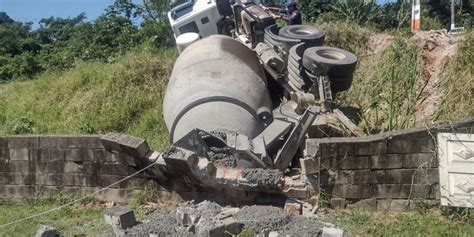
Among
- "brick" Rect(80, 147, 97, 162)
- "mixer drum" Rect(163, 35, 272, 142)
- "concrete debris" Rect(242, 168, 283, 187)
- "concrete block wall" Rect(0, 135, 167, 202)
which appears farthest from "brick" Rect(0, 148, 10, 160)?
"concrete debris" Rect(242, 168, 283, 187)

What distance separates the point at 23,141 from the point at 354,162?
170 inches

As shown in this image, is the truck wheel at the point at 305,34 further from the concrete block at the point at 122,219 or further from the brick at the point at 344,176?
the concrete block at the point at 122,219

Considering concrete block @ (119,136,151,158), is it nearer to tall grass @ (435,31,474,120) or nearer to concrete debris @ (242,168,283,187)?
concrete debris @ (242,168,283,187)

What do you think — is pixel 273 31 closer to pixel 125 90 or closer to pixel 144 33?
pixel 125 90

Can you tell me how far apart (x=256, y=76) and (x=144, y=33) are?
8819 mm

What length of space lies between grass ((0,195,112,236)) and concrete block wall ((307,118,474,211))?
2522 mm

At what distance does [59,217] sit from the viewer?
650cm

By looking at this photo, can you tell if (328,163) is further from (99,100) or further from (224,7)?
(99,100)

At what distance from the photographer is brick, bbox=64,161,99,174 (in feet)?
22.1

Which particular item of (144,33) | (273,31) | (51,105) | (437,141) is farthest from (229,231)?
(144,33)

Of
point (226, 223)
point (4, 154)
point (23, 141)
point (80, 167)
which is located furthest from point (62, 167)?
point (226, 223)

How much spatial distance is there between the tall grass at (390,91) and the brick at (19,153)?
4.51 meters

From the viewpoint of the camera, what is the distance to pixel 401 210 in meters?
5.70

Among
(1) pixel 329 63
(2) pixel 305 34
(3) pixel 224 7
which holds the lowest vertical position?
(1) pixel 329 63
